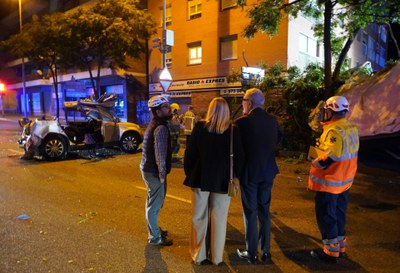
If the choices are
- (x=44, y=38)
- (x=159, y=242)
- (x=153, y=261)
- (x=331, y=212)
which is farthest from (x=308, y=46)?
(x=153, y=261)

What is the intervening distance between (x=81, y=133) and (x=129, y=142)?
167 centimetres

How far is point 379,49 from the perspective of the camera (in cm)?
3141

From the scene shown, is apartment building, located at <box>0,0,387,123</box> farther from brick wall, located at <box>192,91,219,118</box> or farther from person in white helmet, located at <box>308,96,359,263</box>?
person in white helmet, located at <box>308,96,359,263</box>

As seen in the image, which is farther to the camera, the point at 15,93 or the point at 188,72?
the point at 15,93

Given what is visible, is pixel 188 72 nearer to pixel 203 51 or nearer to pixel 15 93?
pixel 203 51

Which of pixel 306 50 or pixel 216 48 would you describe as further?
pixel 216 48

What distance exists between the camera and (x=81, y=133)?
11.0 meters

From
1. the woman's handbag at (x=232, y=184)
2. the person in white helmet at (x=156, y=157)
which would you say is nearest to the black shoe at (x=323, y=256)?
the woman's handbag at (x=232, y=184)

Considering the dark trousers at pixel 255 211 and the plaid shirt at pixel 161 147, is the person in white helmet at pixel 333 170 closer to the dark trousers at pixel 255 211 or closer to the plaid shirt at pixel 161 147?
the dark trousers at pixel 255 211

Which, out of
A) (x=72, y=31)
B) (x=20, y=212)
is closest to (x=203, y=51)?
(x=72, y=31)

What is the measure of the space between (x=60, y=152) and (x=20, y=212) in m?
5.03

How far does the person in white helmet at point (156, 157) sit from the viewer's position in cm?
403

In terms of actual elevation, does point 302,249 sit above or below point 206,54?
below

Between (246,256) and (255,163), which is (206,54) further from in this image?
(246,256)
